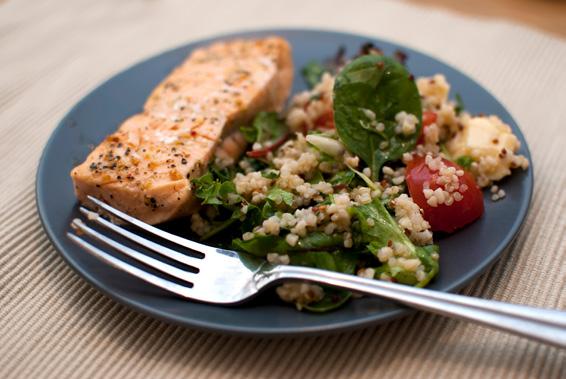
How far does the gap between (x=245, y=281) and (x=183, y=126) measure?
2.98 ft

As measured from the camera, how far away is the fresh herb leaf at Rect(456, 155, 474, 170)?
2488 millimetres

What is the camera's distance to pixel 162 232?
2.14 m

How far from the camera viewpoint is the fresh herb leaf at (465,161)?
98.0 inches

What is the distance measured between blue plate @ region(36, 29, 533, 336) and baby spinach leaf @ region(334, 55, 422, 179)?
0.45 m

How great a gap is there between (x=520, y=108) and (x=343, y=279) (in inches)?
76.4

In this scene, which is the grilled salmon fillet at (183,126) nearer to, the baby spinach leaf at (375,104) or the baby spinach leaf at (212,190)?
the baby spinach leaf at (212,190)

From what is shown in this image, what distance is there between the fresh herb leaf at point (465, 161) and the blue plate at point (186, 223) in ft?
0.53

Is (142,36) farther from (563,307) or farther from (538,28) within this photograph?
(563,307)

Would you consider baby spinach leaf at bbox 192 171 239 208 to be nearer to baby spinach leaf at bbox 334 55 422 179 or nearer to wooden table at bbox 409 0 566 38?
baby spinach leaf at bbox 334 55 422 179

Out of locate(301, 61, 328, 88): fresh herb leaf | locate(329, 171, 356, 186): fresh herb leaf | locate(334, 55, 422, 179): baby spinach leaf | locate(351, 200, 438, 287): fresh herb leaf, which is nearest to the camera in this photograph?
locate(351, 200, 438, 287): fresh herb leaf

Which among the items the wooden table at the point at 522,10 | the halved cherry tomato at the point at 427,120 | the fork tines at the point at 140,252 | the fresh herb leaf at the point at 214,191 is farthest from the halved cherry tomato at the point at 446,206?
the wooden table at the point at 522,10

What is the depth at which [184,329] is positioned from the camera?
206cm

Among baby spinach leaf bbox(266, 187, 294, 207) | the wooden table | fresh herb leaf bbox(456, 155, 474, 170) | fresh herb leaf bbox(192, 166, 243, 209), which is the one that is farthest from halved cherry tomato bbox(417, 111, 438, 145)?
the wooden table

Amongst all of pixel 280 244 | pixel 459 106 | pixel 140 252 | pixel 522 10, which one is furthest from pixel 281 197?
pixel 522 10
